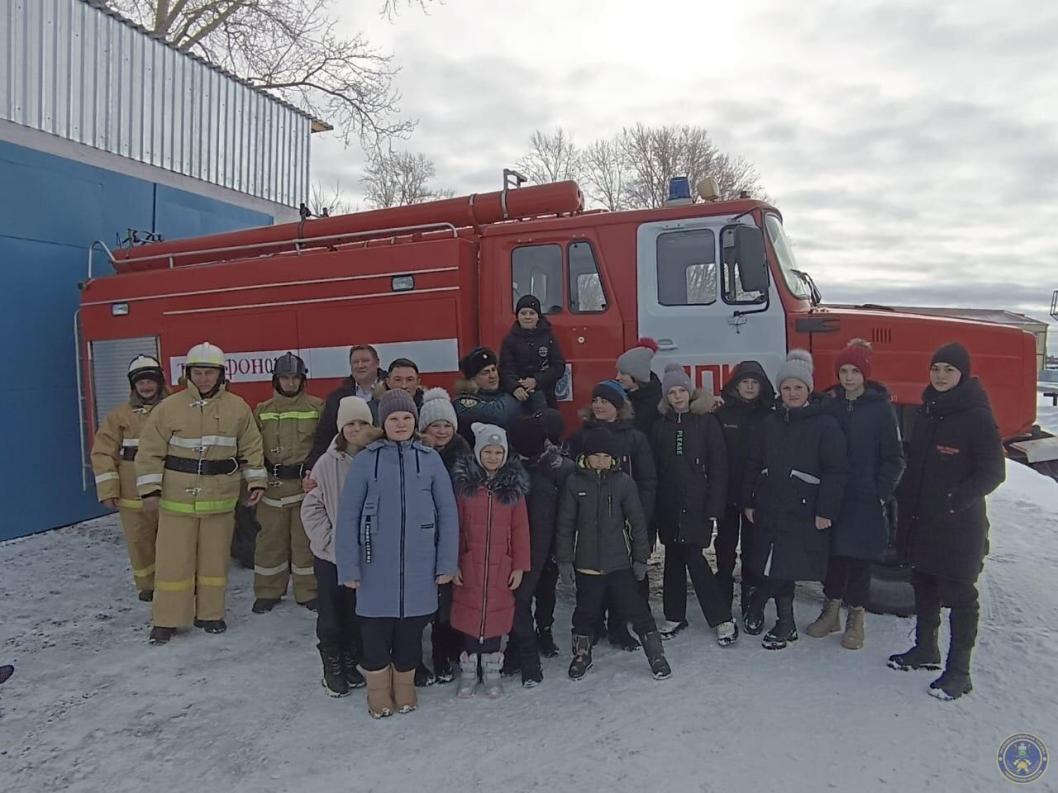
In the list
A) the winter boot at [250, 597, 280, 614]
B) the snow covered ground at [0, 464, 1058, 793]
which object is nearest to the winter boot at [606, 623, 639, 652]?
the snow covered ground at [0, 464, 1058, 793]

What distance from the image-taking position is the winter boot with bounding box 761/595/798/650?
421cm

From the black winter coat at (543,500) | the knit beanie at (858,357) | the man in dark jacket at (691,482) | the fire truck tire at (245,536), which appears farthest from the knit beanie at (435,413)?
the fire truck tire at (245,536)

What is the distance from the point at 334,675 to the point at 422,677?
0.46 m

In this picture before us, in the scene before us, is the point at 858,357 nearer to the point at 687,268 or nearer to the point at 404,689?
the point at 687,268

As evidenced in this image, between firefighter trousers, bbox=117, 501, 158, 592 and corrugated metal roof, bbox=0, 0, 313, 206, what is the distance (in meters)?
4.52

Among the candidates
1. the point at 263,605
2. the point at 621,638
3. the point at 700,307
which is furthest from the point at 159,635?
the point at 700,307

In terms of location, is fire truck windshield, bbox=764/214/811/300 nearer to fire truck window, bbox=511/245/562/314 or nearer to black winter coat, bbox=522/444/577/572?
fire truck window, bbox=511/245/562/314

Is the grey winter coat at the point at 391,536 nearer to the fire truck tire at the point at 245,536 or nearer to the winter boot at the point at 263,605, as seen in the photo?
the winter boot at the point at 263,605

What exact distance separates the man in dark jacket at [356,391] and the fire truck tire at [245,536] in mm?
1638

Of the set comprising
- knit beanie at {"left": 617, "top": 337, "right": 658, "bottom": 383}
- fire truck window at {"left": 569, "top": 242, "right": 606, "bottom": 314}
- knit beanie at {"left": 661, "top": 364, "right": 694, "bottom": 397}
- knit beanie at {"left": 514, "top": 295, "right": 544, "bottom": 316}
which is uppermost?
fire truck window at {"left": 569, "top": 242, "right": 606, "bottom": 314}

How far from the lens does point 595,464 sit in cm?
385

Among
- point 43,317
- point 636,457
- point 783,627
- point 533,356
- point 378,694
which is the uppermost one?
point 43,317

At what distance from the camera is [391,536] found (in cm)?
346

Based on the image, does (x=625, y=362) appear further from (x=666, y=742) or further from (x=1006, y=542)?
(x=1006, y=542)
